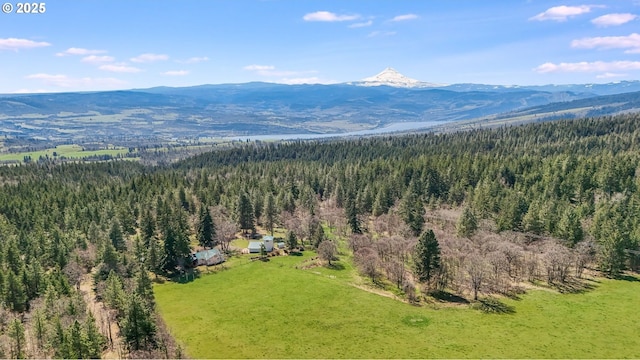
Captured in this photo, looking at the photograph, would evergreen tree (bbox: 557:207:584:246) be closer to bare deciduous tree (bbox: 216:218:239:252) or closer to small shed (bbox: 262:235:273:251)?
small shed (bbox: 262:235:273:251)

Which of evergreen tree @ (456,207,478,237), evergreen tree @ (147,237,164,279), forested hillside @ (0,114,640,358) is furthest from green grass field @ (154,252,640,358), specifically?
evergreen tree @ (456,207,478,237)

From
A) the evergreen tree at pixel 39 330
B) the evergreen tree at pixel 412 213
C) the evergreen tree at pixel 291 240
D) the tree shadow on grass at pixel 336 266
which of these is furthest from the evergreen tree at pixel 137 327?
the evergreen tree at pixel 412 213

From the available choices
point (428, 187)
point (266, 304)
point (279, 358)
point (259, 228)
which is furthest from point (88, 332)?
point (428, 187)

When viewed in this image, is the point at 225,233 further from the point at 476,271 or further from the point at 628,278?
the point at 628,278

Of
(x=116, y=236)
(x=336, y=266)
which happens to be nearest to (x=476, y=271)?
(x=336, y=266)

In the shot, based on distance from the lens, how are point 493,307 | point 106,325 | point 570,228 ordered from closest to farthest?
point 106,325, point 493,307, point 570,228

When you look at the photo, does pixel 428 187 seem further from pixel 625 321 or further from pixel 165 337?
pixel 165 337

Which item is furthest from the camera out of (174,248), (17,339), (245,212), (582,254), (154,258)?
(245,212)
